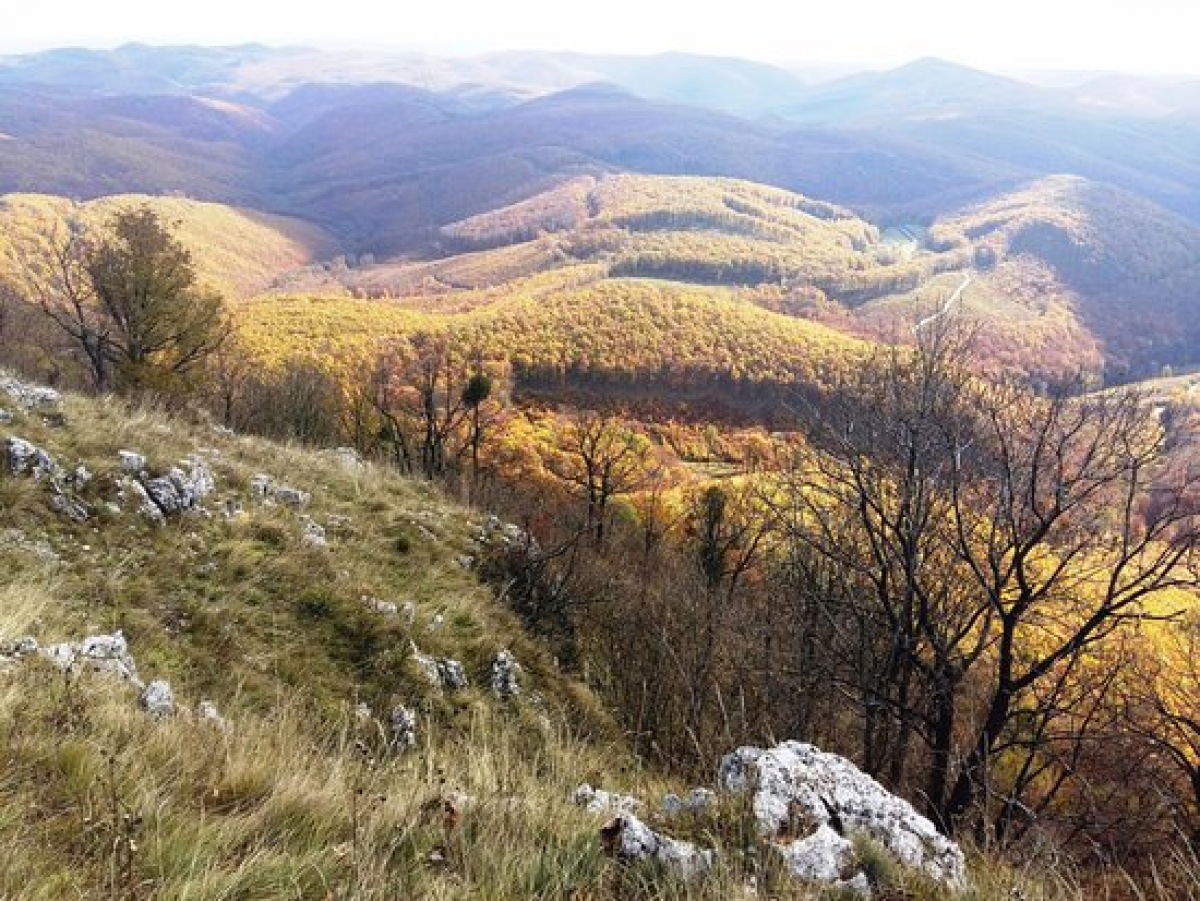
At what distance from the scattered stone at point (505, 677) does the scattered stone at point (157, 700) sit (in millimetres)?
4284

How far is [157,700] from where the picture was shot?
4531mm

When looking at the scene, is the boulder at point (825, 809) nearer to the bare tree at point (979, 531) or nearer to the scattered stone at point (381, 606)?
the bare tree at point (979, 531)

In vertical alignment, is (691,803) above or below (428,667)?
above

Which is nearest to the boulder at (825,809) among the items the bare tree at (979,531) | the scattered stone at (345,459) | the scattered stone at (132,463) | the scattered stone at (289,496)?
the bare tree at (979,531)

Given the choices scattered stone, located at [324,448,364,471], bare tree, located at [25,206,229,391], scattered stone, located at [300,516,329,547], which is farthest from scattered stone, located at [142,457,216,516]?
bare tree, located at [25,206,229,391]

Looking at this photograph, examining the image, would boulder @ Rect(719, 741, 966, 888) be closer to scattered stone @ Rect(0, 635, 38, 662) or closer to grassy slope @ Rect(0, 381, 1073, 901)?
grassy slope @ Rect(0, 381, 1073, 901)

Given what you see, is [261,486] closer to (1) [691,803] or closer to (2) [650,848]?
(1) [691,803]

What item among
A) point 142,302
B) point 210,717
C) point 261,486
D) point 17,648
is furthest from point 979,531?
Answer: point 142,302

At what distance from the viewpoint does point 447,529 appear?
12.4 meters

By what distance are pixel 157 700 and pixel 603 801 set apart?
259 centimetres

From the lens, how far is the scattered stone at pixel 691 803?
141 inches

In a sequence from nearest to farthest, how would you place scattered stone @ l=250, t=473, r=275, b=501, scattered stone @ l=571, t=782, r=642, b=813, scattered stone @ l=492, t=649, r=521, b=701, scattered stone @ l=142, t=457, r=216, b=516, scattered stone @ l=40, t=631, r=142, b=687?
scattered stone @ l=571, t=782, r=642, b=813 < scattered stone @ l=40, t=631, r=142, b=687 < scattered stone @ l=492, t=649, r=521, b=701 < scattered stone @ l=142, t=457, r=216, b=516 < scattered stone @ l=250, t=473, r=275, b=501

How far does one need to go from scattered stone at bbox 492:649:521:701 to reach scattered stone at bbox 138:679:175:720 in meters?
4.28

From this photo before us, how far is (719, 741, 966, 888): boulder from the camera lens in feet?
11.1
